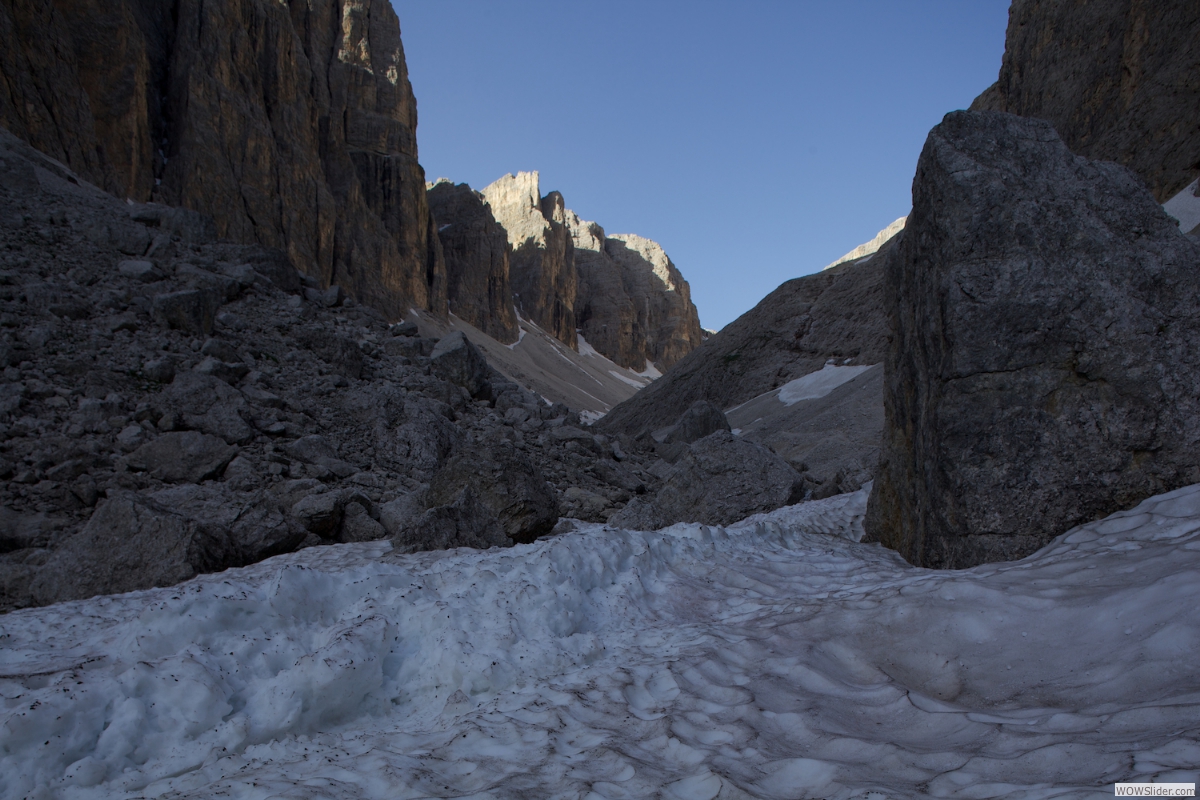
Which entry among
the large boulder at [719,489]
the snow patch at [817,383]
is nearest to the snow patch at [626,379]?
the snow patch at [817,383]

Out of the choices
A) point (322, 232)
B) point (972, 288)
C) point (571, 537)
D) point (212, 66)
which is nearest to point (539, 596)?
point (571, 537)

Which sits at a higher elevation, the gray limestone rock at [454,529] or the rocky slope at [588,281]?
the rocky slope at [588,281]

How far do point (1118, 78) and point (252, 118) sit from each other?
50.6 metres

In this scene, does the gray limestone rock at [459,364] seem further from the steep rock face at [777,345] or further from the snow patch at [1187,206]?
the snow patch at [1187,206]

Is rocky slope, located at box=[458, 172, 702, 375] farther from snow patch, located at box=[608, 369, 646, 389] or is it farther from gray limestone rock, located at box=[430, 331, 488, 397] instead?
gray limestone rock, located at box=[430, 331, 488, 397]

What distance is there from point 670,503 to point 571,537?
13.2 ft

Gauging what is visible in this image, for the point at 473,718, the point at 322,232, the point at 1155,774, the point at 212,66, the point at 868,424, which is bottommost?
the point at 473,718

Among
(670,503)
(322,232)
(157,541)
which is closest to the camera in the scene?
(157,541)

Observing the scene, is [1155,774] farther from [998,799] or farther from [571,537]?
[571,537]

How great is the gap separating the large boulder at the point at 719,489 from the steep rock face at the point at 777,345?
18.4m

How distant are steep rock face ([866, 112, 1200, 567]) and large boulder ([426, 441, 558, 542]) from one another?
427 cm

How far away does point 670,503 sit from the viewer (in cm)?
913

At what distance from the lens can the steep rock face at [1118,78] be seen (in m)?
21.0

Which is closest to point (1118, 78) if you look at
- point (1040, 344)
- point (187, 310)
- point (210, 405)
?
point (1040, 344)
